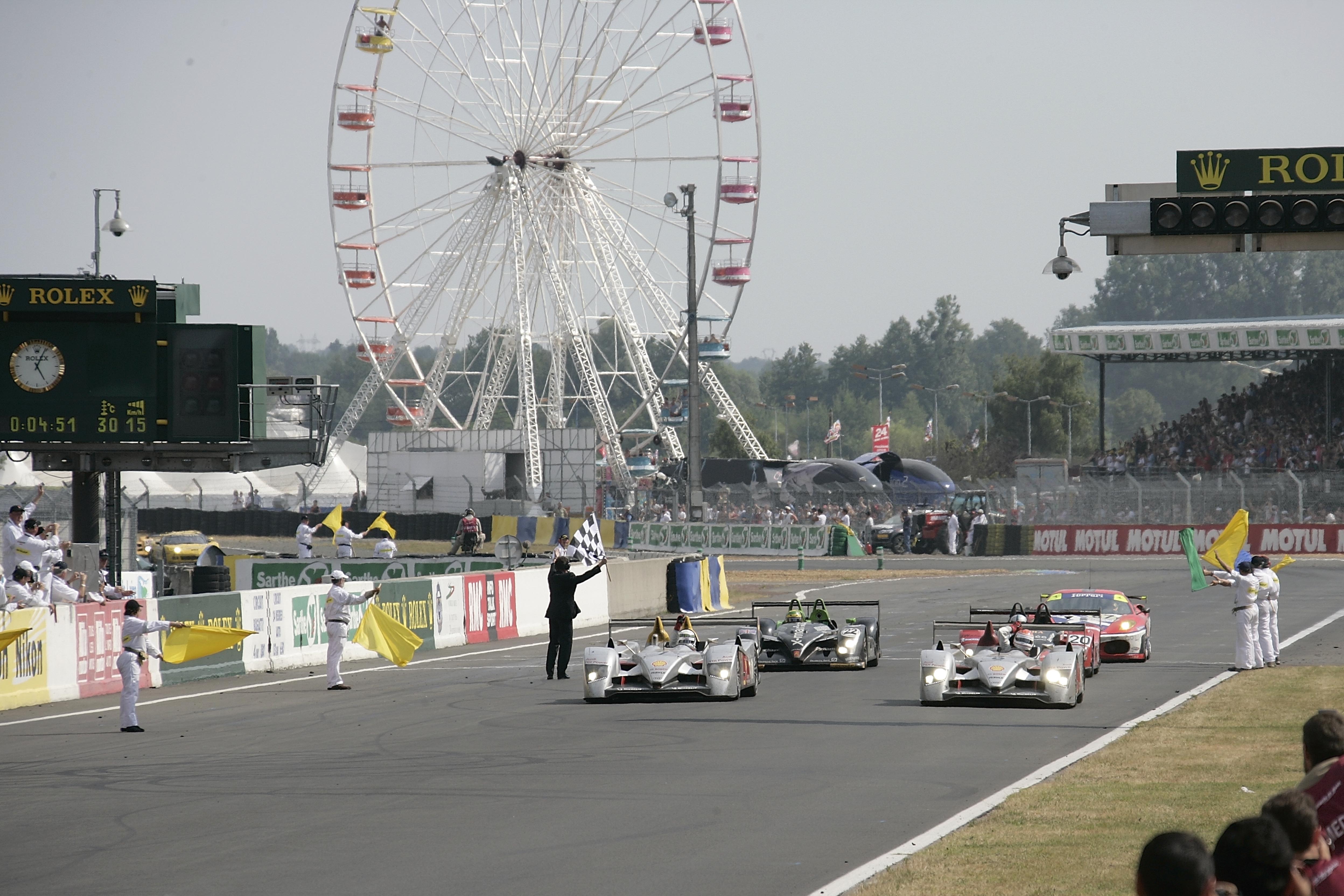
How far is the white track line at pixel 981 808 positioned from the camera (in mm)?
8023

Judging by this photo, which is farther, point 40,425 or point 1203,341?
Result: point 1203,341

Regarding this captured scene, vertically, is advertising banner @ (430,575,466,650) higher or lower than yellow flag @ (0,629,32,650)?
lower

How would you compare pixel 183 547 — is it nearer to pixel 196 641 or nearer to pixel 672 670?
pixel 196 641

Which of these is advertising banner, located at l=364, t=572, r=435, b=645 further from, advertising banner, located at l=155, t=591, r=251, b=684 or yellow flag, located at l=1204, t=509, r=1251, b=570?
yellow flag, located at l=1204, t=509, r=1251, b=570

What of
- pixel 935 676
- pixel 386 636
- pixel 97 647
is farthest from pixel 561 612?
pixel 97 647

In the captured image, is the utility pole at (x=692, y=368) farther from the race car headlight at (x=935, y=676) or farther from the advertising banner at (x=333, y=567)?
the race car headlight at (x=935, y=676)

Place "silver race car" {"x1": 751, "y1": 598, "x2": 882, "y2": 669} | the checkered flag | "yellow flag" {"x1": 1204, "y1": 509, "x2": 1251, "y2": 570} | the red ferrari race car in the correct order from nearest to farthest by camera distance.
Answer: "silver race car" {"x1": 751, "y1": 598, "x2": 882, "y2": 669} → "yellow flag" {"x1": 1204, "y1": 509, "x2": 1251, "y2": 570} → the red ferrari race car → the checkered flag

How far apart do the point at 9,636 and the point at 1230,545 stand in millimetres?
15135

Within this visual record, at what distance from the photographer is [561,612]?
65.9 ft

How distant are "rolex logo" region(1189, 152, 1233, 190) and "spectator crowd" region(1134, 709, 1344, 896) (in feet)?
46.5

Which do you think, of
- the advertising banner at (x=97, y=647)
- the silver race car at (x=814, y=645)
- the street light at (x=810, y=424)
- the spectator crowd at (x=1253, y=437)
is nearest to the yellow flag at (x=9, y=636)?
the advertising banner at (x=97, y=647)

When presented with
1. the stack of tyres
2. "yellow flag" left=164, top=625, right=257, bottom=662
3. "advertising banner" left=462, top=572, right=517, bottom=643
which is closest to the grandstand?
"advertising banner" left=462, top=572, right=517, bottom=643

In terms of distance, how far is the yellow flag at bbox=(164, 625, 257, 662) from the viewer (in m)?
17.7

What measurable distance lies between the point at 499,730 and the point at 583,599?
16144 millimetres
